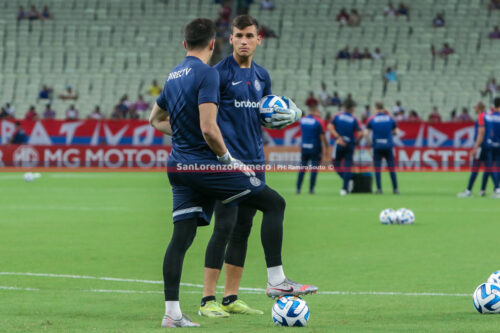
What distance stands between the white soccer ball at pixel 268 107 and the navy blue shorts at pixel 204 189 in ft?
2.29

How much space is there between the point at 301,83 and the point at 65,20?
45.8ft

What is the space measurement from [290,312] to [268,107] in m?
1.72

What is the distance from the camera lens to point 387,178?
104 ft

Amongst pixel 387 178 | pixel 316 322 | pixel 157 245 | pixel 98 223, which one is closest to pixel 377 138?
pixel 387 178

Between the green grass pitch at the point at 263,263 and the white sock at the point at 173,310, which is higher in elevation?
the white sock at the point at 173,310

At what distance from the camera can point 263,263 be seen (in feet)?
36.6

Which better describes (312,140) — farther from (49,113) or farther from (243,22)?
(49,113)

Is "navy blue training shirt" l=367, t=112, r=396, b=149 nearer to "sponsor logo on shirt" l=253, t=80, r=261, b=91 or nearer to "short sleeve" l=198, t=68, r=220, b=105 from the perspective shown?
"sponsor logo on shirt" l=253, t=80, r=261, b=91

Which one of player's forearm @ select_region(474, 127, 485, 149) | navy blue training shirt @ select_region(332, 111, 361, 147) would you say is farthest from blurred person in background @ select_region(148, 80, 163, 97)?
player's forearm @ select_region(474, 127, 485, 149)

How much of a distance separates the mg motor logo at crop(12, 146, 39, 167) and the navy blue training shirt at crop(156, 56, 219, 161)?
27519 millimetres

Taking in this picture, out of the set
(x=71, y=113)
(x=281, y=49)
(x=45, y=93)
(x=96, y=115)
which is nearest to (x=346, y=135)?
(x=96, y=115)

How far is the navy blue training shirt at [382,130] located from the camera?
23828mm

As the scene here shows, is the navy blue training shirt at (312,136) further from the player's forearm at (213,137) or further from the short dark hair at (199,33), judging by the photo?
the player's forearm at (213,137)

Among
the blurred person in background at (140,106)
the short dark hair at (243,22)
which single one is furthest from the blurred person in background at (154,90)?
the short dark hair at (243,22)
